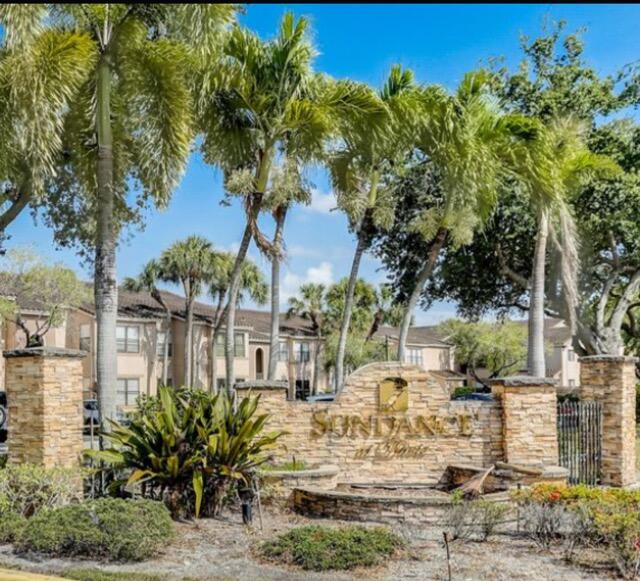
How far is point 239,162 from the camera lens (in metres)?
18.9

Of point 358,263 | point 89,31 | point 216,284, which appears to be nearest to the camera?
point 89,31

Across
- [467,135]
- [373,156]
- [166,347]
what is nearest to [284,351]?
[166,347]

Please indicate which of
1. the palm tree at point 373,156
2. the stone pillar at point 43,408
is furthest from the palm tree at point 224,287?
the stone pillar at point 43,408

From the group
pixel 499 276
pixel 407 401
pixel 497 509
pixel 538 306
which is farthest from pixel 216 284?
pixel 497 509

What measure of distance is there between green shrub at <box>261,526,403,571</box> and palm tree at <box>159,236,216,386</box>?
35.4 meters

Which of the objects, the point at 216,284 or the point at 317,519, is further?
the point at 216,284

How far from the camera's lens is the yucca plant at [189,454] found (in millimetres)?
10984

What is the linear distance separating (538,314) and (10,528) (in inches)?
522

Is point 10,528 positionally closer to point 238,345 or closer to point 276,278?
point 276,278

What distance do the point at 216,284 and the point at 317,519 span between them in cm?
3453

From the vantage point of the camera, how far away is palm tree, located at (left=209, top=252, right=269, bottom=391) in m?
44.9

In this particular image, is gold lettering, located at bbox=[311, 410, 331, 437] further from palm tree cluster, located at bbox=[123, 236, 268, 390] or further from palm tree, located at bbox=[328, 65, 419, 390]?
palm tree cluster, located at bbox=[123, 236, 268, 390]

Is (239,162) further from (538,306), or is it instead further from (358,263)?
(538,306)

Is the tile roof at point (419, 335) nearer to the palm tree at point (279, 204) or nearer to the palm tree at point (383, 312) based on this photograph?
the palm tree at point (383, 312)
